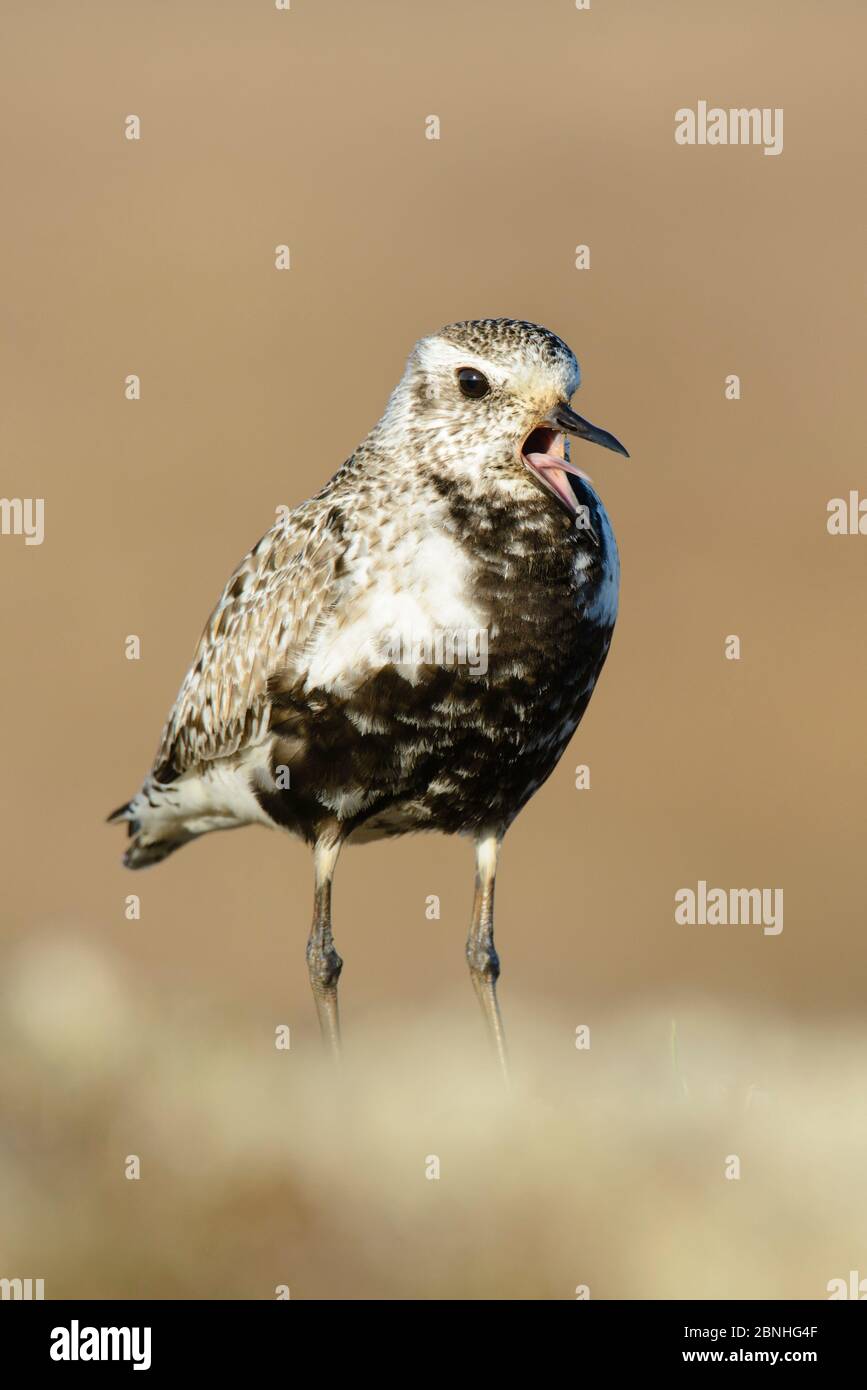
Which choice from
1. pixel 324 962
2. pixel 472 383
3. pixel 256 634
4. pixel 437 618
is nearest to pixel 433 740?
pixel 437 618

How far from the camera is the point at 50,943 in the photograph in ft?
36.4

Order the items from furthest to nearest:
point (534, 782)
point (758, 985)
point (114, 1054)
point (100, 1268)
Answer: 1. point (758, 985)
2. point (534, 782)
3. point (114, 1054)
4. point (100, 1268)

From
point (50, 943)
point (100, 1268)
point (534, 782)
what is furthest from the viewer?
point (50, 943)

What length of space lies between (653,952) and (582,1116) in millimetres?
19011

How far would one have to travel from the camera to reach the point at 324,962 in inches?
392

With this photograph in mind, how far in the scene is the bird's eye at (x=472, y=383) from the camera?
952 cm

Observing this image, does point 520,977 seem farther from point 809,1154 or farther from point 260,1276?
point 260,1276

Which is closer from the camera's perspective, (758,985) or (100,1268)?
(100,1268)

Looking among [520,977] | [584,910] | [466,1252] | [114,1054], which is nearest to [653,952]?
[584,910]

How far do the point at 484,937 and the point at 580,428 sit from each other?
9.06 feet

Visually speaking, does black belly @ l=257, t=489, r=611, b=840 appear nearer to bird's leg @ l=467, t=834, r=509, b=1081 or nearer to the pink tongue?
the pink tongue

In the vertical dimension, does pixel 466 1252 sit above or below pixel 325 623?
below

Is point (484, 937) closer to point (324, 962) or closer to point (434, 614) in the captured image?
point (324, 962)

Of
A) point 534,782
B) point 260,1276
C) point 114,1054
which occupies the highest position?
point 534,782
